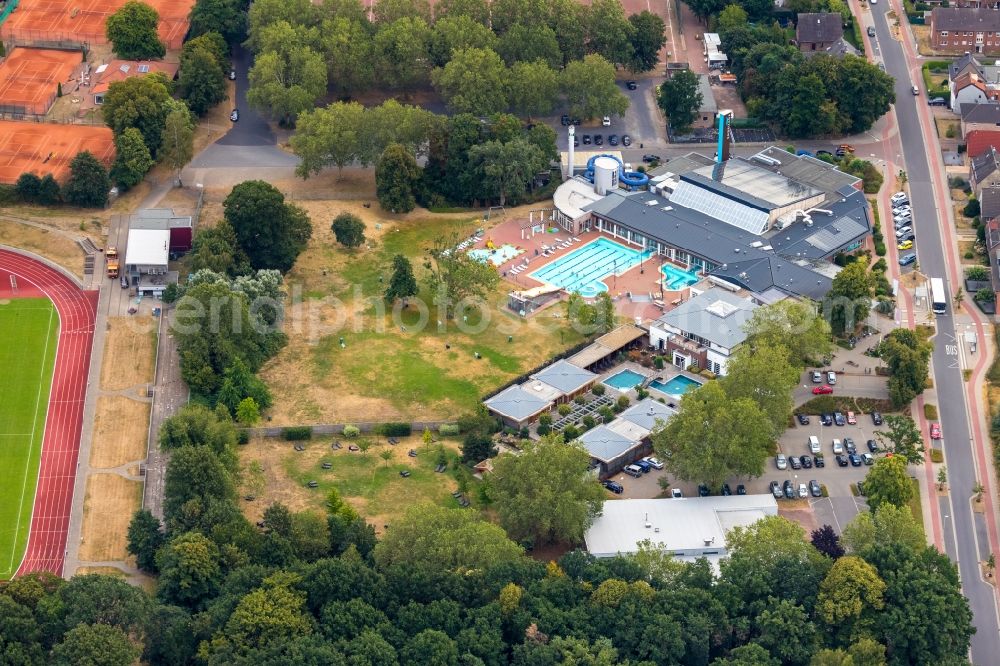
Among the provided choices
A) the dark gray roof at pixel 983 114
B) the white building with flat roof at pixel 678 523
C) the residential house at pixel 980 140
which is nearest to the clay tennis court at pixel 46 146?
A: the white building with flat roof at pixel 678 523

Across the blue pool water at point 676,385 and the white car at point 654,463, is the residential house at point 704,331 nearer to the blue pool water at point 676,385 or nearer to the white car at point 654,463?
the blue pool water at point 676,385

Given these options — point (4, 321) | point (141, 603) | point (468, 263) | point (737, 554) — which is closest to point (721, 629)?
point (737, 554)

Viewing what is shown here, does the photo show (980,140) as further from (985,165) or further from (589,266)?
(589,266)

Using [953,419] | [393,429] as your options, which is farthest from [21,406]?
[953,419]

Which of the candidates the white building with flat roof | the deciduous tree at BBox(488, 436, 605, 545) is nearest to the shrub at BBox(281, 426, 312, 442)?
the deciduous tree at BBox(488, 436, 605, 545)

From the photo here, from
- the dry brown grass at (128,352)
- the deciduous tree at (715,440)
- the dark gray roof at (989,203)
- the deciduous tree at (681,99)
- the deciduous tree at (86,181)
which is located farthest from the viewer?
the deciduous tree at (681,99)

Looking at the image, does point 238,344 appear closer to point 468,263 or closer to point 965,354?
point 468,263
